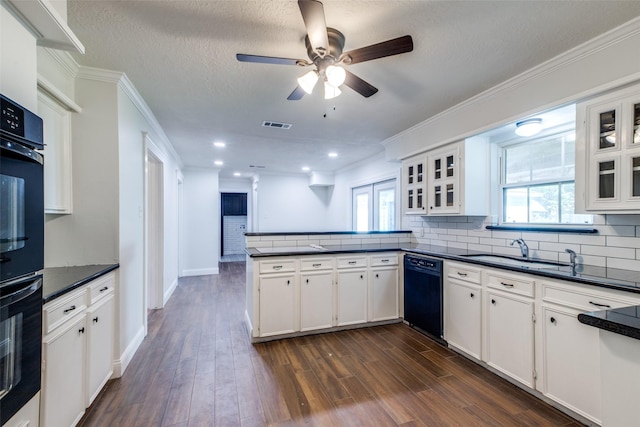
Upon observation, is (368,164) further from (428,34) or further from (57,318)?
(57,318)

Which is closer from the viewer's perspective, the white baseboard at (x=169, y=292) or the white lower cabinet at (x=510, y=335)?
the white lower cabinet at (x=510, y=335)

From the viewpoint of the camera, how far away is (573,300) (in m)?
1.84

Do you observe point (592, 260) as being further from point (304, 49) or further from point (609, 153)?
point (304, 49)

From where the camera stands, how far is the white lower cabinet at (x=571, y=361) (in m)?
1.74

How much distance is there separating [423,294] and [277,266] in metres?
1.63

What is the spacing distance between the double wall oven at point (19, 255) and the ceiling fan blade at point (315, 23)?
1.28 meters

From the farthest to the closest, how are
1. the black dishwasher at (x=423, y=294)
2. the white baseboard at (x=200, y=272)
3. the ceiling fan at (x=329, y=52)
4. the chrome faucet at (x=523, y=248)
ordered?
the white baseboard at (x=200, y=272)
the black dishwasher at (x=423, y=294)
the chrome faucet at (x=523, y=248)
the ceiling fan at (x=329, y=52)

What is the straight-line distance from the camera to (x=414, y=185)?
3730 millimetres

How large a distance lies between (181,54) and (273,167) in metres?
4.51

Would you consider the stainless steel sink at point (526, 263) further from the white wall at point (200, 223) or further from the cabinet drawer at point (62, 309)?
the white wall at point (200, 223)

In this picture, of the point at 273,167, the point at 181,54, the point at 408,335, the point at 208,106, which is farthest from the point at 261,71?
the point at 273,167

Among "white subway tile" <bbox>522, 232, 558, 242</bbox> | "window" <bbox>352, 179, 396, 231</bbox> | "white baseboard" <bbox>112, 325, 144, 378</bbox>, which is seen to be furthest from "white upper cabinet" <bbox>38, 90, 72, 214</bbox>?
"window" <bbox>352, 179, 396, 231</bbox>

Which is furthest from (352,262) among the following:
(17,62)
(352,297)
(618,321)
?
(17,62)

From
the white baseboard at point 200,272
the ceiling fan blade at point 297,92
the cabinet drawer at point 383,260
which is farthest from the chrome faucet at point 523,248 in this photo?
the white baseboard at point 200,272
